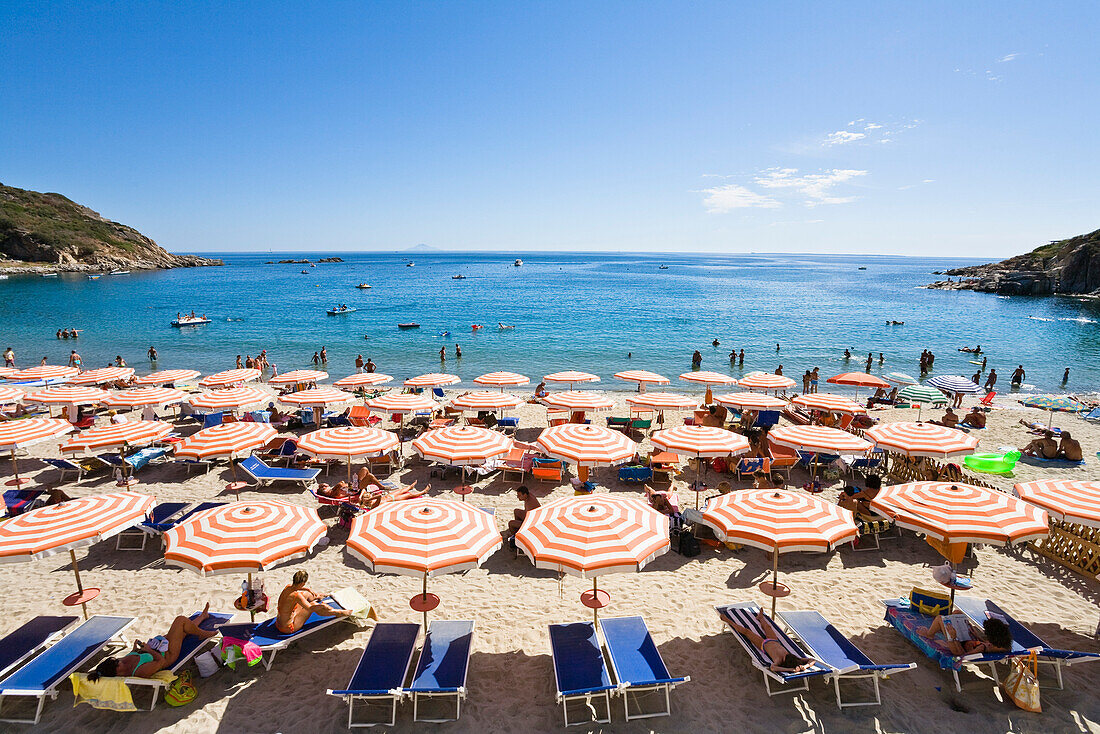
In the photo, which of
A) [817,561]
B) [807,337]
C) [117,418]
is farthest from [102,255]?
[817,561]

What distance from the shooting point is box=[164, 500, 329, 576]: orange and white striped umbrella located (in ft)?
19.5

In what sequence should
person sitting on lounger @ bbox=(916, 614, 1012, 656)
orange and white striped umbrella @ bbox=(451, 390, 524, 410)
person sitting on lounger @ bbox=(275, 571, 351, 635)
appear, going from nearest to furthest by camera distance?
person sitting on lounger @ bbox=(916, 614, 1012, 656) → person sitting on lounger @ bbox=(275, 571, 351, 635) → orange and white striped umbrella @ bbox=(451, 390, 524, 410)

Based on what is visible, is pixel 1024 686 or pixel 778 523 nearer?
pixel 1024 686

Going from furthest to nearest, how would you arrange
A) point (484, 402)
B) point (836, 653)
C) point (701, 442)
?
1. point (484, 402)
2. point (701, 442)
3. point (836, 653)

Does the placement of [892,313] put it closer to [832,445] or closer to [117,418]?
[832,445]

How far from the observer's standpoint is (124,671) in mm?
5648

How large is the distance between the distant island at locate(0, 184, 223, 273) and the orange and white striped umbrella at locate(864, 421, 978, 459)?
139 meters

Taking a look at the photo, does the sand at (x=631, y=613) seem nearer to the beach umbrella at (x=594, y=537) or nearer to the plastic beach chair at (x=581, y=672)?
the plastic beach chair at (x=581, y=672)

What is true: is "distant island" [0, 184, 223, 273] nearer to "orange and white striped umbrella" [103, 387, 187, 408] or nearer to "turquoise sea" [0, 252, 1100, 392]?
"turquoise sea" [0, 252, 1100, 392]

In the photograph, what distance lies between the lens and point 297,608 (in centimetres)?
→ 652

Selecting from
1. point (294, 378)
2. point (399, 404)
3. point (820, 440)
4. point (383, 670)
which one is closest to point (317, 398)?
point (399, 404)

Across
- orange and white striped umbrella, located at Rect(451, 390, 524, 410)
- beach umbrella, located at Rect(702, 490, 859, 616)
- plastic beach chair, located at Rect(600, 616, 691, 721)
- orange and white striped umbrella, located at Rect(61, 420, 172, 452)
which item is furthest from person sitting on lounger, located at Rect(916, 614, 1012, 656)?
orange and white striped umbrella, located at Rect(61, 420, 172, 452)

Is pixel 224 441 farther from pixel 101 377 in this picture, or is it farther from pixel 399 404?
pixel 101 377

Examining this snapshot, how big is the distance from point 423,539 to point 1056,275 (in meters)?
112
